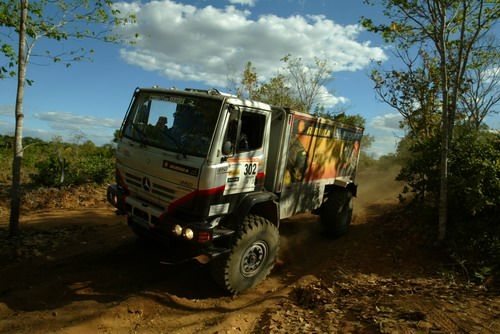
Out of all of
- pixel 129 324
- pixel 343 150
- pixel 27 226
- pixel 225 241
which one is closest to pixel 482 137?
pixel 343 150

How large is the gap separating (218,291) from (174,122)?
2.57 meters

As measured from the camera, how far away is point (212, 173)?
4.44 m

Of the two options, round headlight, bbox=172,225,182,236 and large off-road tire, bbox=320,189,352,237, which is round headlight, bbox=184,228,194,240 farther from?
large off-road tire, bbox=320,189,352,237

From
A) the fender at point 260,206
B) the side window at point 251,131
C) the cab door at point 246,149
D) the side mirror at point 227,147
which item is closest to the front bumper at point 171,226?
the fender at point 260,206

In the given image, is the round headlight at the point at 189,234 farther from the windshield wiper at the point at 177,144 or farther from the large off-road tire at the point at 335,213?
the large off-road tire at the point at 335,213

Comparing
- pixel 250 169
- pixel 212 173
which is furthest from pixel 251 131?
pixel 212 173

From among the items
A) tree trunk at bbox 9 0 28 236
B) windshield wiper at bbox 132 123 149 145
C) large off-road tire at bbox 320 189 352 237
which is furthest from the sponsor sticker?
tree trunk at bbox 9 0 28 236

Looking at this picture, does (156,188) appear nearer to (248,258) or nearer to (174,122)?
(174,122)

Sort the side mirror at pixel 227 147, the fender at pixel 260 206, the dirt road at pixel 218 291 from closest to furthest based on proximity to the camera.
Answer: the dirt road at pixel 218 291, the side mirror at pixel 227 147, the fender at pixel 260 206

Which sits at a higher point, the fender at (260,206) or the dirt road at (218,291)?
the fender at (260,206)

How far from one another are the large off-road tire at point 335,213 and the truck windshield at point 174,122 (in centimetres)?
409

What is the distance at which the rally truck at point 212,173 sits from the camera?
14.8 ft

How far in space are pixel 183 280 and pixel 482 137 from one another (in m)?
7.08

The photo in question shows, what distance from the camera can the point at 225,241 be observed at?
4.88 meters
